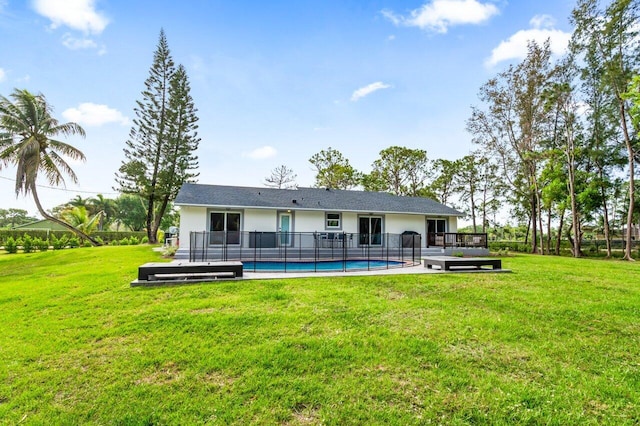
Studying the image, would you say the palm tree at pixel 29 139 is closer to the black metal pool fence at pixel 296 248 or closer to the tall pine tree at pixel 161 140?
the tall pine tree at pixel 161 140

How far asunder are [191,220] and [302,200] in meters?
6.29

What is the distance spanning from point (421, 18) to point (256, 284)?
11943 mm

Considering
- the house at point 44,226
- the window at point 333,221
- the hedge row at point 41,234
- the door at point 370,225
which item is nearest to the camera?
the window at point 333,221

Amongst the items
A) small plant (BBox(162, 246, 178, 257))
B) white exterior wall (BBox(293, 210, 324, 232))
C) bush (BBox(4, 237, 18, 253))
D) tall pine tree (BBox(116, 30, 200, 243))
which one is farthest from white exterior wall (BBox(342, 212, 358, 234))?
bush (BBox(4, 237, 18, 253))

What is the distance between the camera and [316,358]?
3.71 m

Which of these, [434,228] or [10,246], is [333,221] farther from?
[10,246]

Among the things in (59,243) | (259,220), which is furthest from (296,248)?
(59,243)

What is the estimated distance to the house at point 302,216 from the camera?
15.7 metres

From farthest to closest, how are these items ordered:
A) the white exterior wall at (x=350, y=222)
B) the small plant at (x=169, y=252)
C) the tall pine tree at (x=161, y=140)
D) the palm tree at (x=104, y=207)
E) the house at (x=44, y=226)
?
the palm tree at (x=104, y=207) → the house at (x=44, y=226) → the tall pine tree at (x=161, y=140) → the white exterior wall at (x=350, y=222) → the small plant at (x=169, y=252)

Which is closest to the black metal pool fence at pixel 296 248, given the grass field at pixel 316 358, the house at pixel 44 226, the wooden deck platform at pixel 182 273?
the wooden deck platform at pixel 182 273

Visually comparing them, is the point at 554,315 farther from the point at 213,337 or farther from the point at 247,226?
the point at 247,226

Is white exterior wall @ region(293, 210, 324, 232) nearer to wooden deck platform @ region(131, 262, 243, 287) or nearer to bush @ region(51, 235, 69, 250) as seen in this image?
wooden deck platform @ region(131, 262, 243, 287)

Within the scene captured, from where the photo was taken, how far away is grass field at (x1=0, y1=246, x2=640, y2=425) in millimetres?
2811

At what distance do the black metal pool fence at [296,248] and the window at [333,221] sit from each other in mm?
1278
